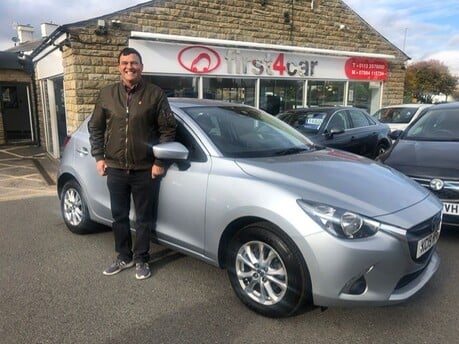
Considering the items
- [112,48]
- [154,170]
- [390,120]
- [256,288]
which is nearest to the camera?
[256,288]

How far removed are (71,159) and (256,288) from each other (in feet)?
8.84

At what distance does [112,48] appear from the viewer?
8.34 m

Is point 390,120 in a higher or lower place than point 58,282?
higher

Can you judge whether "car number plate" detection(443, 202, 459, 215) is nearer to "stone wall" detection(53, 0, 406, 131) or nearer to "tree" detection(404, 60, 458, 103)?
"stone wall" detection(53, 0, 406, 131)

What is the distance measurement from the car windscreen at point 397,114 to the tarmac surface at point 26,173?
909 centimetres

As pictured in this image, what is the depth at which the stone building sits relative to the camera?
26.9ft

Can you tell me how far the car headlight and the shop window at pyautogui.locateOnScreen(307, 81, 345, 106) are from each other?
31.8 ft

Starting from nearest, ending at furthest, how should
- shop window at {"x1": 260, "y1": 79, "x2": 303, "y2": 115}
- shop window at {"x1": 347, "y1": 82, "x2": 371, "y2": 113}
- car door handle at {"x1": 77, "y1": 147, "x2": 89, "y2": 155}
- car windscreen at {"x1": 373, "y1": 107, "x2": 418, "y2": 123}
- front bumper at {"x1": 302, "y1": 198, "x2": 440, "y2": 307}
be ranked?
front bumper at {"x1": 302, "y1": 198, "x2": 440, "y2": 307} < car door handle at {"x1": 77, "y1": 147, "x2": 89, "y2": 155} < shop window at {"x1": 260, "y1": 79, "x2": 303, "y2": 115} < car windscreen at {"x1": 373, "y1": 107, "x2": 418, "y2": 123} < shop window at {"x1": 347, "y1": 82, "x2": 371, "y2": 113}

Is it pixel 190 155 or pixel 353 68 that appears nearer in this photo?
pixel 190 155

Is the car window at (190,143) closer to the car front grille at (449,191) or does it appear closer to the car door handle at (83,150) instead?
the car door handle at (83,150)

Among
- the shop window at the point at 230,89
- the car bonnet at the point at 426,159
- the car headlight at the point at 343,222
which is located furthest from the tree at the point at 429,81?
the car headlight at the point at 343,222

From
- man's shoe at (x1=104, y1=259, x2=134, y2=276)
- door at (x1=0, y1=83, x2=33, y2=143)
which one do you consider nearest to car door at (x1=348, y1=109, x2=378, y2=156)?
man's shoe at (x1=104, y1=259, x2=134, y2=276)

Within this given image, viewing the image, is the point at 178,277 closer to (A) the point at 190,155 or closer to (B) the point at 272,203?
(A) the point at 190,155

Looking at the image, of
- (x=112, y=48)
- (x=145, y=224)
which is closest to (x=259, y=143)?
(x=145, y=224)
